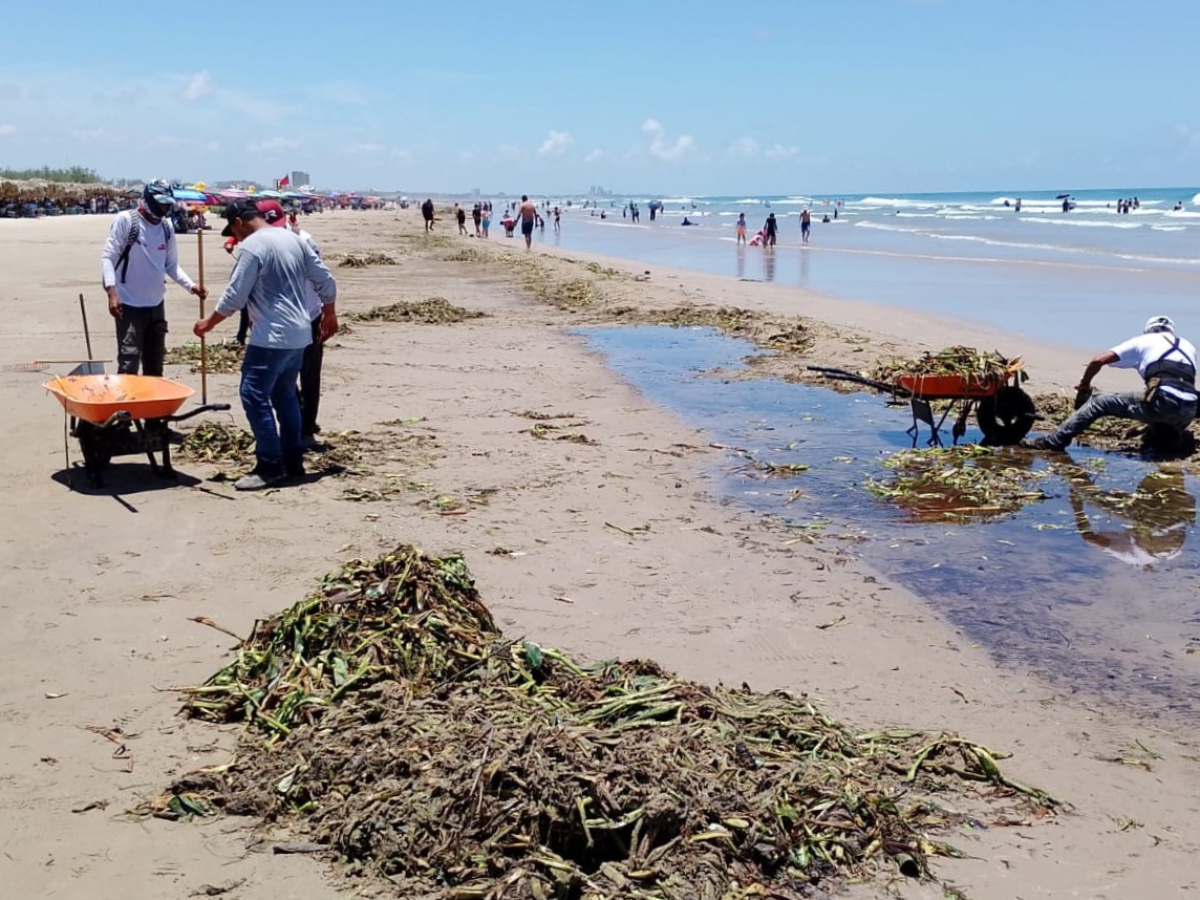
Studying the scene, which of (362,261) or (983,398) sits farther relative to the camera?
(362,261)

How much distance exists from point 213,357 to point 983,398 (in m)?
8.88

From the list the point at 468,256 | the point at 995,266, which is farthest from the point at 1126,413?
the point at 468,256

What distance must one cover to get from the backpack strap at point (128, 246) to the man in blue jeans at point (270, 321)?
0.93 metres

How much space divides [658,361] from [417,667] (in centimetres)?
1079

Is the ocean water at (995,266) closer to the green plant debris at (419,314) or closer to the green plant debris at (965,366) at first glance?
the green plant debris at (419,314)

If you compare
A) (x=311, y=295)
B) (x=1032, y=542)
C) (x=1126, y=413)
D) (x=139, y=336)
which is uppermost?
(x=311, y=295)

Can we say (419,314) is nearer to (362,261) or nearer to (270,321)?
(270,321)

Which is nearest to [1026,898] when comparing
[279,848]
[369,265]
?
[279,848]

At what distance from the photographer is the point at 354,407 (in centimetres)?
1113

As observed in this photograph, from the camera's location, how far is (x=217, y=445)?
902cm

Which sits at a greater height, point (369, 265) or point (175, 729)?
point (369, 265)

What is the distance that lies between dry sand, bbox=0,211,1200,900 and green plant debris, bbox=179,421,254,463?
11.2 inches

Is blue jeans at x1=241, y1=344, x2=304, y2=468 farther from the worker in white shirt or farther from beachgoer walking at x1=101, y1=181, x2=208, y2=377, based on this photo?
beachgoer walking at x1=101, y1=181, x2=208, y2=377

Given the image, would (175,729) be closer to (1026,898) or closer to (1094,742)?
(1026,898)
